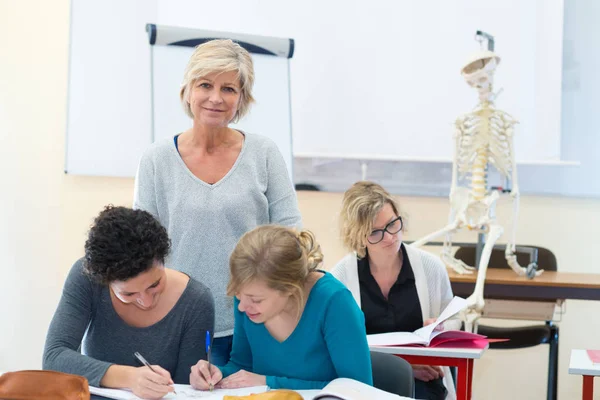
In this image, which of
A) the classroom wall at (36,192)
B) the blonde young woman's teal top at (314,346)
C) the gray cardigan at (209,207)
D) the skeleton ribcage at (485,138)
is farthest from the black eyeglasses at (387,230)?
the classroom wall at (36,192)

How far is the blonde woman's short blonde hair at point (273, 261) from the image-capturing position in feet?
5.99

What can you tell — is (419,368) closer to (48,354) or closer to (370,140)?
(48,354)

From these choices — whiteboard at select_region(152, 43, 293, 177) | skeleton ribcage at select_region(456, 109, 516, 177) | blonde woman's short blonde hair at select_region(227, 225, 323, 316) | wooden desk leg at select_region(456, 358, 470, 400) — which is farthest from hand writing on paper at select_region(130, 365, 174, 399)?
skeleton ribcage at select_region(456, 109, 516, 177)

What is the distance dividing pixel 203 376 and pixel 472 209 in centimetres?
217

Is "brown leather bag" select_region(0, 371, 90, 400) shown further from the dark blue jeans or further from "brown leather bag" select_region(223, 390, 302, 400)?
the dark blue jeans

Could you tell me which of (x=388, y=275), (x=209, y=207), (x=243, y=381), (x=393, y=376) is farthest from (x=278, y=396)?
(x=388, y=275)

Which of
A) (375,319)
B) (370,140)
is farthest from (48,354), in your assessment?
(370,140)

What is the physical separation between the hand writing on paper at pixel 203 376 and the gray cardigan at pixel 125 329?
11 cm

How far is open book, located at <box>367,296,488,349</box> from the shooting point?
237 centimetres

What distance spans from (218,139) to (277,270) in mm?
617

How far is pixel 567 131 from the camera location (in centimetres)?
404

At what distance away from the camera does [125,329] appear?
6.43ft

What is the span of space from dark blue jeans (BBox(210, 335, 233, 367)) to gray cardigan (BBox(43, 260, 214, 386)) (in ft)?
0.64

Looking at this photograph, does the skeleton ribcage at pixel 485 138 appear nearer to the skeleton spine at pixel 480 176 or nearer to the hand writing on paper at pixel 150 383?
the skeleton spine at pixel 480 176
